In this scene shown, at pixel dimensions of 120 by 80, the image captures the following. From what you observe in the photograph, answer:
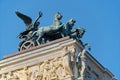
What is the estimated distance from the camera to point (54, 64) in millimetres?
21625

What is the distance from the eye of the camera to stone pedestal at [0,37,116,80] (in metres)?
21.2

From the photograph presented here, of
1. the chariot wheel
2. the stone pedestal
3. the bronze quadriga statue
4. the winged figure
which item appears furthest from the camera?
the winged figure

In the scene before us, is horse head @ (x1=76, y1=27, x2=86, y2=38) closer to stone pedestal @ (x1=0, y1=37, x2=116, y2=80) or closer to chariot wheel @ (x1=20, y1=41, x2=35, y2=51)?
stone pedestal @ (x1=0, y1=37, x2=116, y2=80)

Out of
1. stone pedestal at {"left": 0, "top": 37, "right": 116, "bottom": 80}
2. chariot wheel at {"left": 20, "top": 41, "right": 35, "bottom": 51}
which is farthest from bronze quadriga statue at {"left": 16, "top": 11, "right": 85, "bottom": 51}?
stone pedestal at {"left": 0, "top": 37, "right": 116, "bottom": 80}

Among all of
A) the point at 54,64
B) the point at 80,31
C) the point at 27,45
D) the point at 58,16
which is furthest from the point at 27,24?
the point at 54,64

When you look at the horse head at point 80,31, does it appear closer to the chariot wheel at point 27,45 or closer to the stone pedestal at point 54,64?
the stone pedestal at point 54,64

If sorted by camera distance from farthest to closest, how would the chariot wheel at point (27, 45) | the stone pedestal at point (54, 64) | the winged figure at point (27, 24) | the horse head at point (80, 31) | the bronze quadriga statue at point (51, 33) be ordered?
the winged figure at point (27, 24) < the chariot wheel at point (27, 45) < the horse head at point (80, 31) < the bronze quadriga statue at point (51, 33) < the stone pedestal at point (54, 64)

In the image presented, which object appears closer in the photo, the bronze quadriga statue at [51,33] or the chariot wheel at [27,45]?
the bronze quadriga statue at [51,33]

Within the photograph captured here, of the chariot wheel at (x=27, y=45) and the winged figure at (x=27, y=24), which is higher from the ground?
the winged figure at (x=27, y=24)

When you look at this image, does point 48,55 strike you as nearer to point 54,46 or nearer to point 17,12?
point 54,46

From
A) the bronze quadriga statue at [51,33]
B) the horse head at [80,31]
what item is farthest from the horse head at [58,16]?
the horse head at [80,31]

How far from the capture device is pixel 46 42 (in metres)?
23.2

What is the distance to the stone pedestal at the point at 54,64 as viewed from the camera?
21.2 m

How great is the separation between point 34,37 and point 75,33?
6.09 feet
